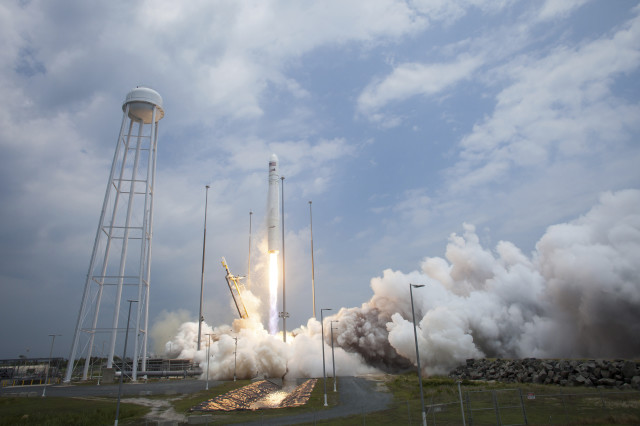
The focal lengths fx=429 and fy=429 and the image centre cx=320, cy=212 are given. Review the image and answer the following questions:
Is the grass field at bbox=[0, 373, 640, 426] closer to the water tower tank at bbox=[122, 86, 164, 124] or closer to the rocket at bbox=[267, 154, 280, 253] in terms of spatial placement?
the rocket at bbox=[267, 154, 280, 253]

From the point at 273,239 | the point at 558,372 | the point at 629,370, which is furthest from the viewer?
the point at 273,239

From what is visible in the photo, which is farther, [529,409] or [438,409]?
[529,409]

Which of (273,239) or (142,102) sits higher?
(142,102)

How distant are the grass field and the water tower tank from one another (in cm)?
4118

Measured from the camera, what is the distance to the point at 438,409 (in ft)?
101

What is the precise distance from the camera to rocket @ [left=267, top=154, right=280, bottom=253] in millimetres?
69375

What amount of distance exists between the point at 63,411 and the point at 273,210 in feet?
138

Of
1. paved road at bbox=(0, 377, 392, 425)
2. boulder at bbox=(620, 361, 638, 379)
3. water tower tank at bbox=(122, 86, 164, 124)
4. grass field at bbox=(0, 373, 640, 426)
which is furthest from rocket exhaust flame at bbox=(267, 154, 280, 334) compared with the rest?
boulder at bbox=(620, 361, 638, 379)

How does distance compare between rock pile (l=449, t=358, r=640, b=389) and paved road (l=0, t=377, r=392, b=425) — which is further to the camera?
rock pile (l=449, t=358, r=640, b=389)

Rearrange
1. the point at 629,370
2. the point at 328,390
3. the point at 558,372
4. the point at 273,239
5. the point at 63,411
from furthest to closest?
the point at 273,239, the point at 328,390, the point at 558,372, the point at 629,370, the point at 63,411

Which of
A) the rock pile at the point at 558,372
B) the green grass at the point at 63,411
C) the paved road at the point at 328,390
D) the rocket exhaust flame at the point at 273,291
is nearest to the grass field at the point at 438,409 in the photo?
the green grass at the point at 63,411

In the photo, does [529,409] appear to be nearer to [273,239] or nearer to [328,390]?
[328,390]

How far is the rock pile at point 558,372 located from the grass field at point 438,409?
2.21 meters

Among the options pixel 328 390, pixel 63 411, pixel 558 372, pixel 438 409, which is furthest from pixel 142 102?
pixel 558 372
